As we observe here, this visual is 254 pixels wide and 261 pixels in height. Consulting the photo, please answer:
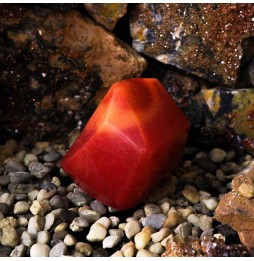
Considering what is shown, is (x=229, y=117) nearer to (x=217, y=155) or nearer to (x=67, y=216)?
(x=217, y=155)

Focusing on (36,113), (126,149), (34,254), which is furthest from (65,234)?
(36,113)

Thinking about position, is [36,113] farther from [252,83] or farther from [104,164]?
[252,83]

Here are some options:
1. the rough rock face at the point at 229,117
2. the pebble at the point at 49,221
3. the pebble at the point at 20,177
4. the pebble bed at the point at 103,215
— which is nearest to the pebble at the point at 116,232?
the pebble bed at the point at 103,215

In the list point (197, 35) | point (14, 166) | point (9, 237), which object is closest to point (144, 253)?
point (9, 237)

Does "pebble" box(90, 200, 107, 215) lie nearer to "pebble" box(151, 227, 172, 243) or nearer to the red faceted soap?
the red faceted soap

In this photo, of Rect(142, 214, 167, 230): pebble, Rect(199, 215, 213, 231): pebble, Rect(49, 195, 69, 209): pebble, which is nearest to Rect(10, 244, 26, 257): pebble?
Rect(49, 195, 69, 209): pebble

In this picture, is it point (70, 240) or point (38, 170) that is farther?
point (38, 170)
